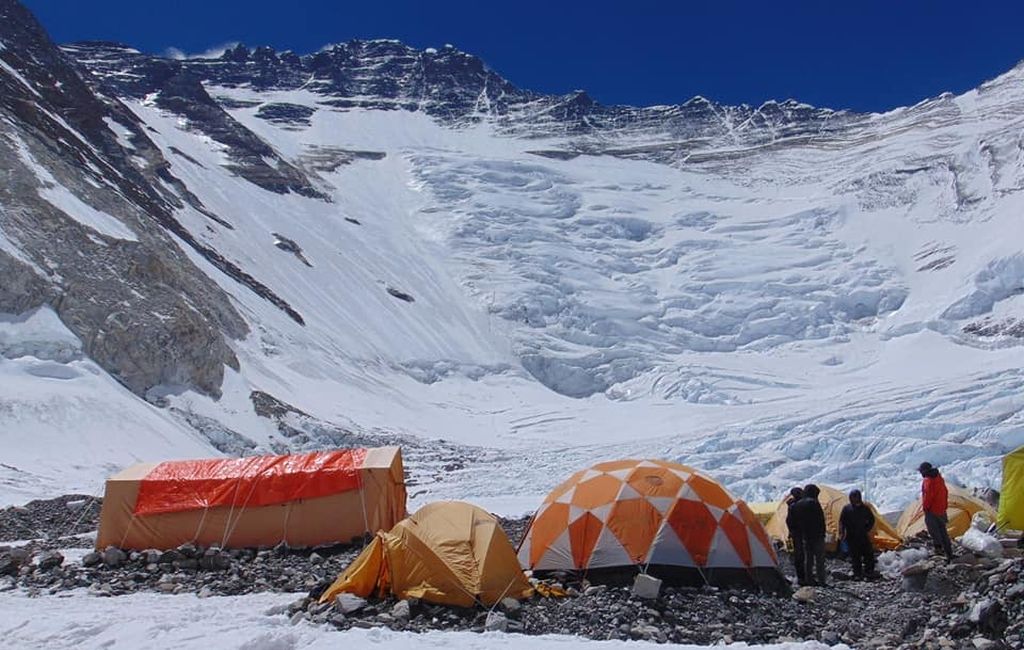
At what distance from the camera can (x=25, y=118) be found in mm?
55531

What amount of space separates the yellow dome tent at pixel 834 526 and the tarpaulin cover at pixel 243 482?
8557 millimetres

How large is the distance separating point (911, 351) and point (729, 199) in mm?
59163

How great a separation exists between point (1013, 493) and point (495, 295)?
7748cm

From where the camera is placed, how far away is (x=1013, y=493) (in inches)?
591

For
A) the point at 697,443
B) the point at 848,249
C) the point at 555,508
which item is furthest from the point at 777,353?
the point at 555,508

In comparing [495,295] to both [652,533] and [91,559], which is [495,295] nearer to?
[91,559]

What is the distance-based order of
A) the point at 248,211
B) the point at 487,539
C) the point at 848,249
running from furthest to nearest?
the point at 848,249
the point at 248,211
the point at 487,539

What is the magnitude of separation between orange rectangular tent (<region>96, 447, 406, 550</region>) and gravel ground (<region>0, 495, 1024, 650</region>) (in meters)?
0.76

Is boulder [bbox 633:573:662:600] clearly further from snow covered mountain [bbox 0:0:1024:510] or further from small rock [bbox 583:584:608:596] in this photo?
snow covered mountain [bbox 0:0:1024:510]

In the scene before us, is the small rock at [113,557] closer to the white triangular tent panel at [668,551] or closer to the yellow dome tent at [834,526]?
the white triangular tent panel at [668,551]

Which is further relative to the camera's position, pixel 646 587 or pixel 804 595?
pixel 804 595

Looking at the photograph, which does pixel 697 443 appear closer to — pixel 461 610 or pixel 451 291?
pixel 461 610

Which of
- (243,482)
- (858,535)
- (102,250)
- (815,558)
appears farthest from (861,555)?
(102,250)

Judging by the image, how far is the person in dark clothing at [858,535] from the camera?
13.9m
